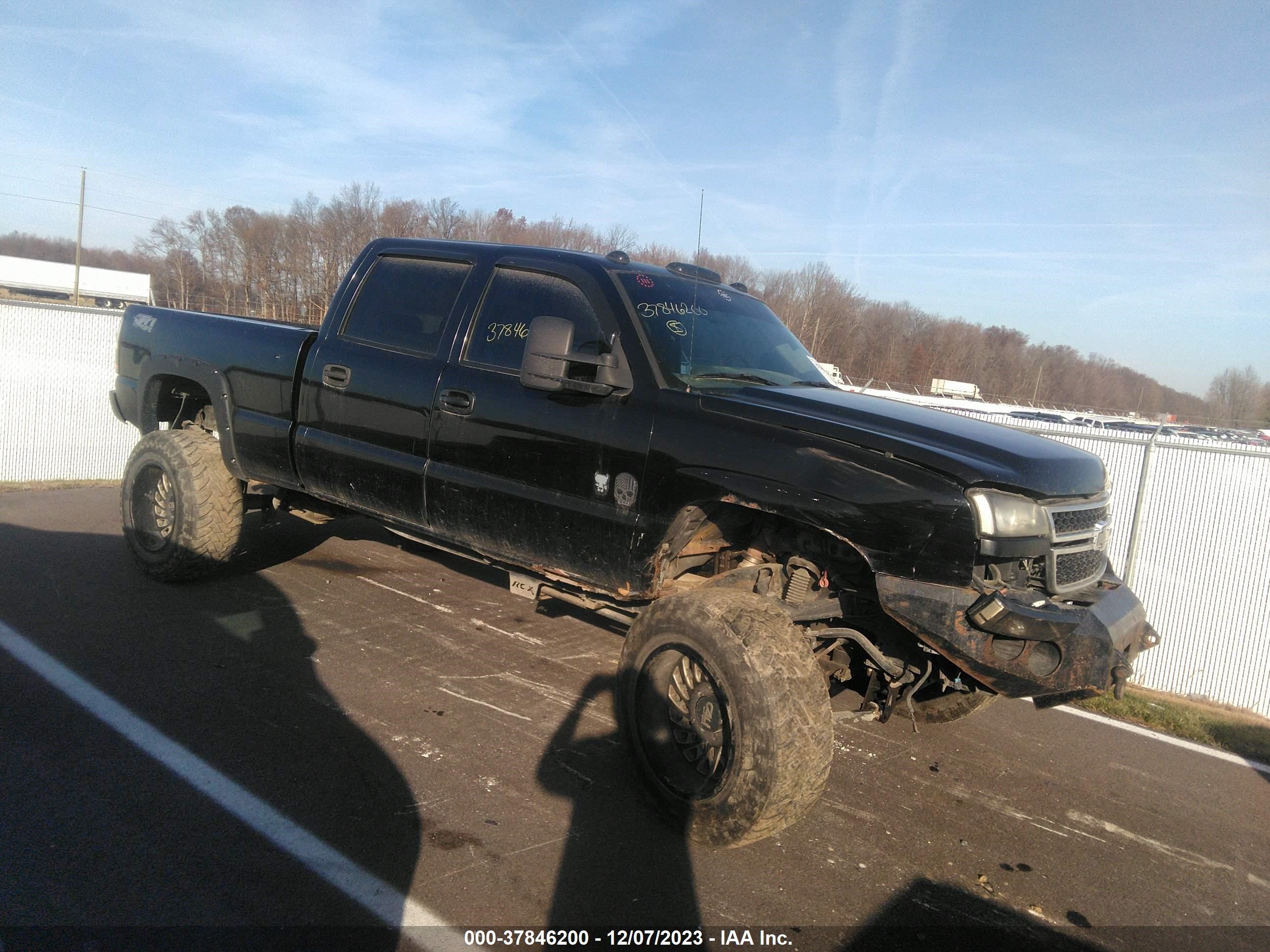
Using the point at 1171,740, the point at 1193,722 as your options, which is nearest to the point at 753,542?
the point at 1171,740

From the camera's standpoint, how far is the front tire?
9.95 ft

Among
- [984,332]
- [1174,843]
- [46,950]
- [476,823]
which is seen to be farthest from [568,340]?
[984,332]

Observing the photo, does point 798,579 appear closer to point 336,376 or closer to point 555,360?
point 555,360

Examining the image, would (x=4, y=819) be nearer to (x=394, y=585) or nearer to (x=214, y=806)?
(x=214, y=806)

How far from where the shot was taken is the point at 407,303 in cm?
480

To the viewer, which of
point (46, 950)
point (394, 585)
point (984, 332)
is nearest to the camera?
point (46, 950)

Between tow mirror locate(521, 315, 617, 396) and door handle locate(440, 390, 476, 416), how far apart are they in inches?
21.0

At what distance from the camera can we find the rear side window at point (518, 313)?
13.2ft

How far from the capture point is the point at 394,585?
6418 mm

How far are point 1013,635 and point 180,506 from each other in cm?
503

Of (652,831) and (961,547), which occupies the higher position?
(961,547)

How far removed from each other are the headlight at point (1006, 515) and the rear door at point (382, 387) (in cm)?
267

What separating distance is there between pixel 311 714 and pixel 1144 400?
1320 inches

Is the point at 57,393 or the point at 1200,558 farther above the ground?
the point at 1200,558
